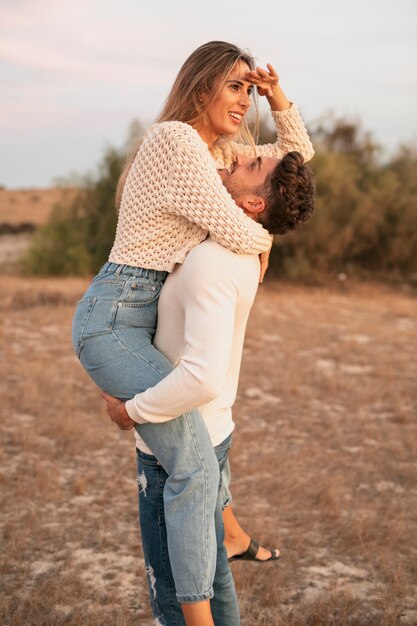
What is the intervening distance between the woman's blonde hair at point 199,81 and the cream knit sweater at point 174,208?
164mm

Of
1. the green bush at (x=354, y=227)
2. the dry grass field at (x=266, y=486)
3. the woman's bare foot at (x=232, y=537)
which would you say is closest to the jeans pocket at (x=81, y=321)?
the woman's bare foot at (x=232, y=537)

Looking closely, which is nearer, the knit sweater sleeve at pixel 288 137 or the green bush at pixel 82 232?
the knit sweater sleeve at pixel 288 137

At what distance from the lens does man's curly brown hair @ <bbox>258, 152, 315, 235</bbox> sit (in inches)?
76.2

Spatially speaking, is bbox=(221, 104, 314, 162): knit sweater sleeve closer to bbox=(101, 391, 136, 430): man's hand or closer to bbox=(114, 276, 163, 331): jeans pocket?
bbox=(114, 276, 163, 331): jeans pocket

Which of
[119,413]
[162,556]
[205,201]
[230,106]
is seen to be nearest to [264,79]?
[230,106]

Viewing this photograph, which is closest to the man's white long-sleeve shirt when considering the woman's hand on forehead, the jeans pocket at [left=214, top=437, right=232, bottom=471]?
the jeans pocket at [left=214, top=437, right=232, bottom=471]

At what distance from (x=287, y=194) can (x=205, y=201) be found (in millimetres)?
229

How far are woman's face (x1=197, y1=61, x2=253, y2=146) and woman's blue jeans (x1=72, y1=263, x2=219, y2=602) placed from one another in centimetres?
56

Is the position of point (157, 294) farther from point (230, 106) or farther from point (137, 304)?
point (230, 106)

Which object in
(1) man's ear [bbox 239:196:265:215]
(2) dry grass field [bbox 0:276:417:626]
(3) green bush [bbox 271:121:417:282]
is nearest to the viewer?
(1) man's ear [bbox 239:196:265:215]

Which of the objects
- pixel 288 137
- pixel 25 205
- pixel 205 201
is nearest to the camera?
pixel 205 201

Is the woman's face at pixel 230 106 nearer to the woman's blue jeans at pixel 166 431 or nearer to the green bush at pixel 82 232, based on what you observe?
the woman's blue jeans at pixel 166 431

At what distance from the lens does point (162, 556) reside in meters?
2.09

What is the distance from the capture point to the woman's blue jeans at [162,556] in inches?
81.1
